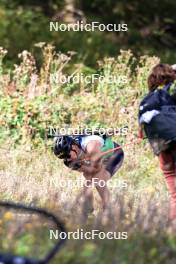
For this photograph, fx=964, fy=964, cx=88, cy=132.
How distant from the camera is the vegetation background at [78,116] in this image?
190 inches

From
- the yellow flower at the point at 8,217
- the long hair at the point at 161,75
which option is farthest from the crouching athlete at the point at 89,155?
the yellow flower at the point at 8,217

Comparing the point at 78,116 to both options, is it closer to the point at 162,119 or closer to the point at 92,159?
the point at 92,159

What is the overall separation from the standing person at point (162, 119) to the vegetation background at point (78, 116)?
0.34 metres

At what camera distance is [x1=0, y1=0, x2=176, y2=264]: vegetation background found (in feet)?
15.8

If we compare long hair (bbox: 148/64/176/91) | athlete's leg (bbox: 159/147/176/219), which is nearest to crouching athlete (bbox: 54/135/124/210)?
athlete's leg (bbox: 159/147/176/219)

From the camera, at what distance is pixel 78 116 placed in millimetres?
11680

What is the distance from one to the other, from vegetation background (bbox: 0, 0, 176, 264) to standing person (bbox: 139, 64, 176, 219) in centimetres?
34

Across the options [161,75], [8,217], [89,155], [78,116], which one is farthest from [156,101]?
[78,116]

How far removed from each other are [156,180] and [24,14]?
12238 mm

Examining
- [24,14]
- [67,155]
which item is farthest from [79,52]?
[67,155]

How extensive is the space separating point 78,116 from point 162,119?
3.79 meters

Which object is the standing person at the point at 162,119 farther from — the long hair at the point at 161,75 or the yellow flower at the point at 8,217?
the yellow flower at the point at 8,217

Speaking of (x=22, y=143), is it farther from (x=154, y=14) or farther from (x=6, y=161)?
(x=154, y=14)

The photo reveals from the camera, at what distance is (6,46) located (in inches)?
727
